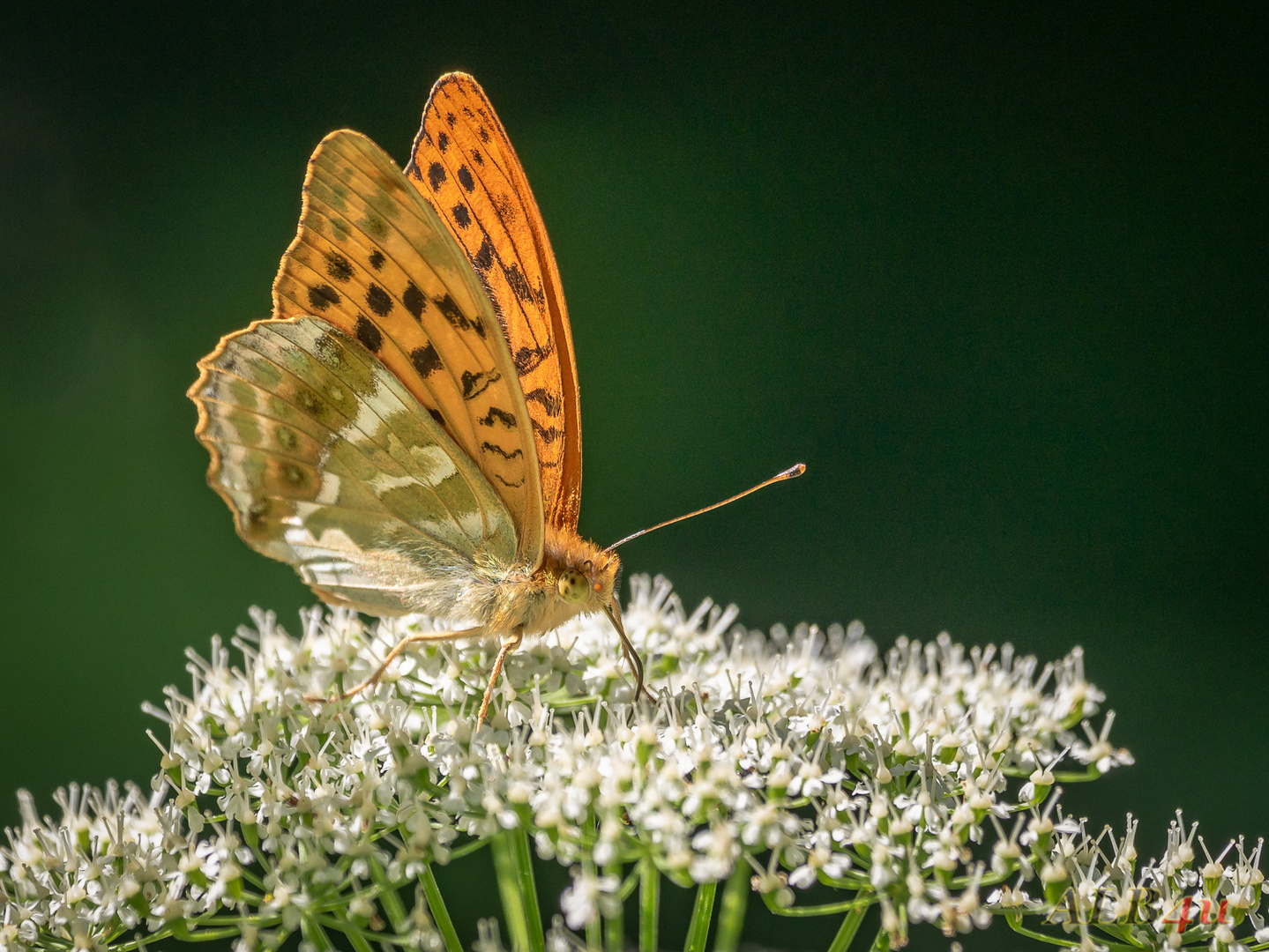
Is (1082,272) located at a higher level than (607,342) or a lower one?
higher

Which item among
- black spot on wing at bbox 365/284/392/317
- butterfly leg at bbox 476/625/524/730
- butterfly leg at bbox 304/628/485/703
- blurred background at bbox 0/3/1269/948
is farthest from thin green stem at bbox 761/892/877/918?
blurred background at bbox 0/3/1269/948

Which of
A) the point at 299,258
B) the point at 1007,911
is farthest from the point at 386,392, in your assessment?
the point at 1007,911

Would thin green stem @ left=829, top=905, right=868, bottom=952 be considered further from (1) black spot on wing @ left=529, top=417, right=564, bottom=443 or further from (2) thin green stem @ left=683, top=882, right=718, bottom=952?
(1) black spot on wing @ left=529, top=417, right=564, bottom=443

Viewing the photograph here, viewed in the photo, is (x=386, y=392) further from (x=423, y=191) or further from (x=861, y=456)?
(x=861, y=456)

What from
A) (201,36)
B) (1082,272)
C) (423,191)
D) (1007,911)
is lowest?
(1007,911)

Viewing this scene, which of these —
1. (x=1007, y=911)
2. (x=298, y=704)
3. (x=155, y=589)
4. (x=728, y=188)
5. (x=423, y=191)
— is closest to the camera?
(x=1007, y=911)

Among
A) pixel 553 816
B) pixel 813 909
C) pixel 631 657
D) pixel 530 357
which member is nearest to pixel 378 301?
pixel 530 357

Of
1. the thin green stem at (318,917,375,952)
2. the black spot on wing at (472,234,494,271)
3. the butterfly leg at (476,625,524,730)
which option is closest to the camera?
the thin green stem at (318,917,375,952)
